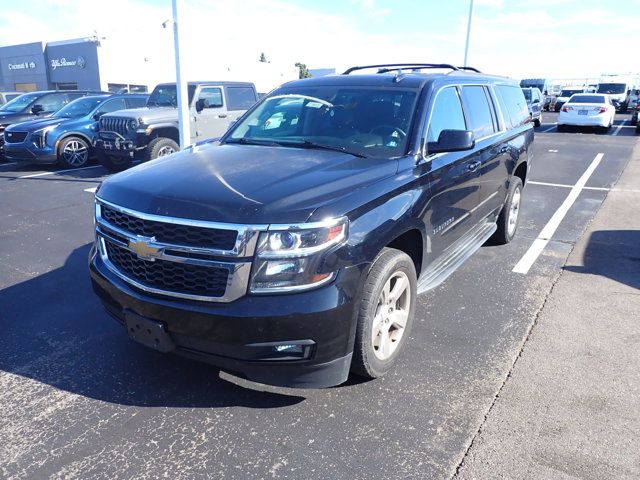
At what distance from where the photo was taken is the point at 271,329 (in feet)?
8.27

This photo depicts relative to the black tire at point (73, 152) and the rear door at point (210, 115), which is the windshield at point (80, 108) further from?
the rear door at point (210, 115)

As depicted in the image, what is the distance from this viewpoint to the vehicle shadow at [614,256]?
5070mm

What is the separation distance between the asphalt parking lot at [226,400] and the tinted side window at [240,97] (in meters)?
7.18

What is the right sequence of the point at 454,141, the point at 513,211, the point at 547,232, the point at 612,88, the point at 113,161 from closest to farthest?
1. the point at 454,141
2. the point at 513,211
3. the point at 547,232
4. the point at 113,161
5. the point at 612,88

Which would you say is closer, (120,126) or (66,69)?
(120,126)

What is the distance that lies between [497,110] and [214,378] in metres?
Result: 3.96

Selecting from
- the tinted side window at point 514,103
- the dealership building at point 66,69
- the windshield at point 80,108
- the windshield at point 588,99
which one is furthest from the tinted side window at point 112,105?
the dealership building at point 66,69

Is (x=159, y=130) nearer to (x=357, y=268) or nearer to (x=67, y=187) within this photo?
(x=67, y=187)

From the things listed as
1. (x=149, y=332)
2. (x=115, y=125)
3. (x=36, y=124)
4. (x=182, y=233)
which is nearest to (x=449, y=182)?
(x=182, y=233)

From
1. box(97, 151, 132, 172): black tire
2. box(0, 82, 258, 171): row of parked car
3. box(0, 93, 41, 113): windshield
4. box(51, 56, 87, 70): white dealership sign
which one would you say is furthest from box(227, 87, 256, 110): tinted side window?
box(51, 56, 87, 70): white dealership sign

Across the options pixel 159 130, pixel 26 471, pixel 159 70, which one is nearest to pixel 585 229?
pixel 26 471

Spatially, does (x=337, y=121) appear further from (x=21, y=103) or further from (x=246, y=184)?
(x=21, y=103)

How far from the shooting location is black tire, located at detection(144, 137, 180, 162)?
9.99 m

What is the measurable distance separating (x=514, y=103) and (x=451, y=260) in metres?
2.85
